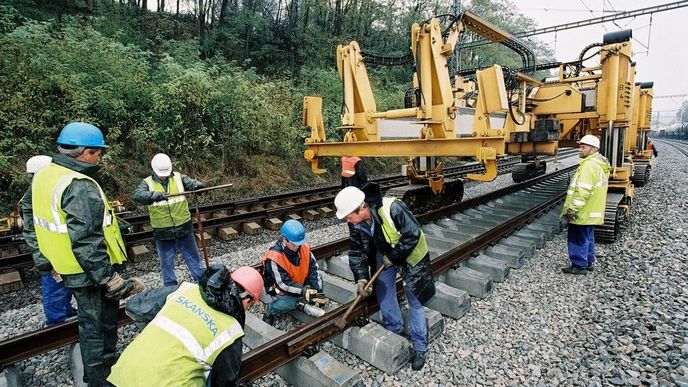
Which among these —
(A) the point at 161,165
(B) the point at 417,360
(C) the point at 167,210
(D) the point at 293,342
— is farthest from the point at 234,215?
(B) the point at 417,360

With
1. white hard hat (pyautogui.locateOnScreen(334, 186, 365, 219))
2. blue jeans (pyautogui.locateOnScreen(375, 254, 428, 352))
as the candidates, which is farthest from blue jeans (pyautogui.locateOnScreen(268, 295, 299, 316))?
white hard hat (pyautogui.locateOnScreen(334, 186, 365, 219))

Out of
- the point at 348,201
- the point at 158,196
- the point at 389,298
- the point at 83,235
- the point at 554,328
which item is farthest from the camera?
the point at 158,196

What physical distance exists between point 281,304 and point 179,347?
6.12 ft

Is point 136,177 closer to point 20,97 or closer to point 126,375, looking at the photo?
point 20,97

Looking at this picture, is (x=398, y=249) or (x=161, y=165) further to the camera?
(x=161, y=165)

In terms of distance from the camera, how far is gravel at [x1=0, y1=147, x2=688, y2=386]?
298cm

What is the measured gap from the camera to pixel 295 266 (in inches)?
149

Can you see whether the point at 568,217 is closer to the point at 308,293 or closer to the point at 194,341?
the point at 308,293

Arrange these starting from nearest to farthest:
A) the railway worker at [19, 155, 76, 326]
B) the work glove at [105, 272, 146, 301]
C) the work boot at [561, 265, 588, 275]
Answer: the work glove at [105, 272, 146, 301], the railway worker at [19, 155, 76, 326], the work boot at [561, 265, 588, 275]

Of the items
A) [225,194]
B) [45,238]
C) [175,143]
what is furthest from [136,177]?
[45,238]

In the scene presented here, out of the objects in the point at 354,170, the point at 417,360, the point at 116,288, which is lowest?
the point at 417,360

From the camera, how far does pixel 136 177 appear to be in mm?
8602

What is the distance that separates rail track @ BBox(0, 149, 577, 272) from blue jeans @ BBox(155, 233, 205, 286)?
1727 millimetres

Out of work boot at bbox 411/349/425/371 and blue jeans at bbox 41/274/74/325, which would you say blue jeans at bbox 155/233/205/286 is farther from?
work boot at bbox 411/349/425/371
